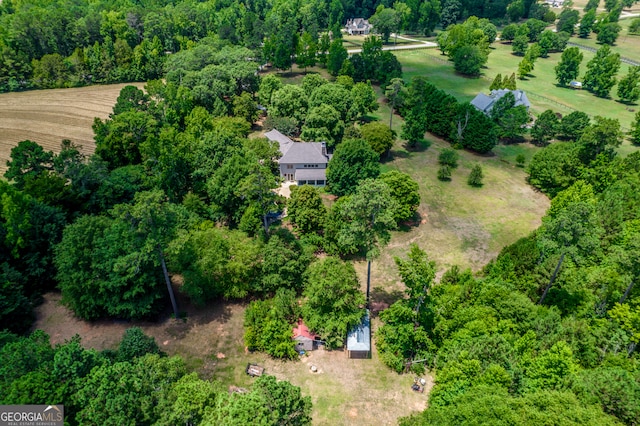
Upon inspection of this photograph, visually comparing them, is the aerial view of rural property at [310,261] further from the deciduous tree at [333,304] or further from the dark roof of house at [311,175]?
the dark roof of house at [311,175]

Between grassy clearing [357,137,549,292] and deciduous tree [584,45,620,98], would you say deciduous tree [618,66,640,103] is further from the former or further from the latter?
grassy clearing [357,137,549,292]

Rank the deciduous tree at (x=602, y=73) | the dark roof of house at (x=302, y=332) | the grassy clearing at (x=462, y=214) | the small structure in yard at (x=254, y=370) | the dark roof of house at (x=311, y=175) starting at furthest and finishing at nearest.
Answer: the deciduous tree at (x=602, y=73)
the dark roof of house at (x=311, y=175)
the grassy clearing at (x=462, y=214)
the dark roof of house at (x=302, y=332)
the small structure in yard at (x=254, y=370)

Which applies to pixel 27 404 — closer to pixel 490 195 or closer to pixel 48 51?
pixel 490 195

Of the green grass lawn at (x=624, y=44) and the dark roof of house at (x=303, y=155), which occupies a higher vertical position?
the green grass lawn at (x=624, y=44)

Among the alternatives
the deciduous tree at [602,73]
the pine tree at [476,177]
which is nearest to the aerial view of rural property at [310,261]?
the pine tree at [476,177]

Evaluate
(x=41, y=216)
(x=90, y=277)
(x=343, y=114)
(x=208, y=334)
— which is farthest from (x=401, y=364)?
(x=343, y=114)

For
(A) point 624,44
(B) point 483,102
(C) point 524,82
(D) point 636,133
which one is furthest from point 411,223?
(A) point 624,44

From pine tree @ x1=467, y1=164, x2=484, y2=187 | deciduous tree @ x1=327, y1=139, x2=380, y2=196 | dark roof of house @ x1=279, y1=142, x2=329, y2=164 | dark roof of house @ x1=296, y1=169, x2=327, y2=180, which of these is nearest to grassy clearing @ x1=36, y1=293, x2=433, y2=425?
deciduous tree @ x1=327, y1=139, x2=380, y2=196
